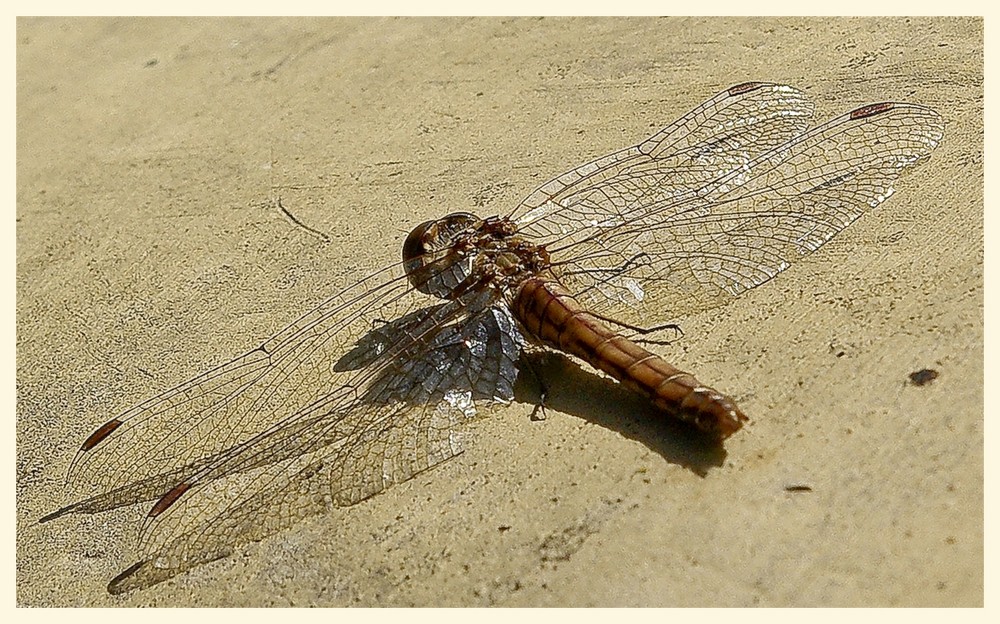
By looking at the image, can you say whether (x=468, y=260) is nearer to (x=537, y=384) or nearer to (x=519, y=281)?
(x=519, y=281)

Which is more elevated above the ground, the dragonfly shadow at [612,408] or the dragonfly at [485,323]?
the dragonfly at [485,323]

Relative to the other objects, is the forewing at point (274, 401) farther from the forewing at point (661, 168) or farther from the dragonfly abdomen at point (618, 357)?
the forewing at point (661, 168)

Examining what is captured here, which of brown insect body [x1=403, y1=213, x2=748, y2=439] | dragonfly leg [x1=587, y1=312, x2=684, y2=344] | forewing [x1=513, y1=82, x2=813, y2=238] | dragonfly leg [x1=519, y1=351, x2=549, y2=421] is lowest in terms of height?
dragonfly leg [x1=519, y1=351, x2=549, y2=421]

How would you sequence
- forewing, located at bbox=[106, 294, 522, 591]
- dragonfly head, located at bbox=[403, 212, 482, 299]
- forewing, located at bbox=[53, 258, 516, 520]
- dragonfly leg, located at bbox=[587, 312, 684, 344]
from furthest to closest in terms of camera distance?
dragonfly head, located at bbox=[403, 212, 482, 299], dragonfly leg, located at bbox=[587, 312, 684, 344], forewing, located at bbox=[53, 258, 516, 520], forewing, located at bbox=[106, 294, 522, 591]

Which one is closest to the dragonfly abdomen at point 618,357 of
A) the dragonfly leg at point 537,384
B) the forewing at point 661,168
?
the dragonfly leg at point 537,384

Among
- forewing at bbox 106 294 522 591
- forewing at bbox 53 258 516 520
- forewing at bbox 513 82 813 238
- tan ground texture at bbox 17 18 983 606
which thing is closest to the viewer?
tan ground texture at bbox 17 18 983 606

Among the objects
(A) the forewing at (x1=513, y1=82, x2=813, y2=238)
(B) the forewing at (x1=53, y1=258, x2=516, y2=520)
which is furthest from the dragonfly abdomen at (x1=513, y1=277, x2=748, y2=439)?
(A) the forewing at (x1=513, y1=82, x2=813, y2=238)

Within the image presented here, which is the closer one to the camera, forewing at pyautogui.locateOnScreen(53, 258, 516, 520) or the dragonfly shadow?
the dragonfly shadow

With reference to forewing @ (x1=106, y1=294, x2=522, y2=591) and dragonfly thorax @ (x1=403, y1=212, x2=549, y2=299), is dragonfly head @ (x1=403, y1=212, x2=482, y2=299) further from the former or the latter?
forewing @ (x1=106, y1=294, x2=522, y2=591)

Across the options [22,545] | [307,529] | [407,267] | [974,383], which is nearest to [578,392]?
[407,267]
